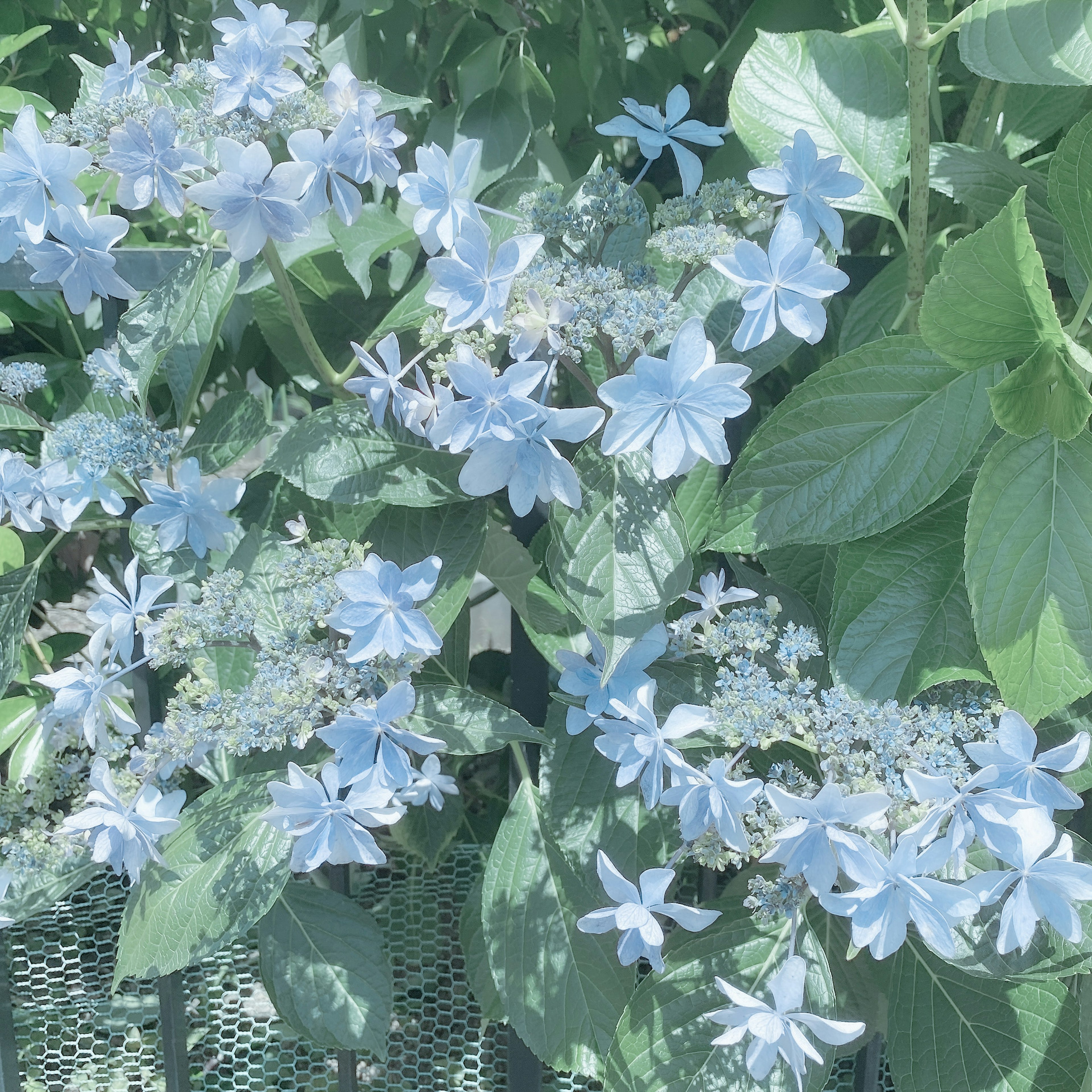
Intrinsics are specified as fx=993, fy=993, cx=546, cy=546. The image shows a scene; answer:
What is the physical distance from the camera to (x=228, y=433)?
1.07 metres

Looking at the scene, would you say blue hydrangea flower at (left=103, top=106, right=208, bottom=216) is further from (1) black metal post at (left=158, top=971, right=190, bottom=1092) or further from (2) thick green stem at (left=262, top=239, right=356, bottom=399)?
(1) black metal post at (left=158, top=971, right=190, bottom=1092)

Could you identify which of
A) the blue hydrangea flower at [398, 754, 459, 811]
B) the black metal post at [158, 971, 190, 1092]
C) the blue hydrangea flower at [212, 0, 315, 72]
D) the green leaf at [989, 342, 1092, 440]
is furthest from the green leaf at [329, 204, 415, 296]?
the black metal post at [158, 971, 190, 1092]

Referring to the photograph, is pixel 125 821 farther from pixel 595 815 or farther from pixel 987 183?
pixel 987 183

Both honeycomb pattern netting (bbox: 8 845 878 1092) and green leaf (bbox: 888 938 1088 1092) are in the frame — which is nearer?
green leaf (bbox: 888 938 1088 1092)

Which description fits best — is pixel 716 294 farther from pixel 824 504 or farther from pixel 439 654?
pixel 439 654

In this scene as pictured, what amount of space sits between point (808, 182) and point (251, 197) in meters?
0.46

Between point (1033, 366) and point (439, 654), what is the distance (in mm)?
694

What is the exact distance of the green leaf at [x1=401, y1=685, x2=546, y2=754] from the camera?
0.92 m

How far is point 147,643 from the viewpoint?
90 cm

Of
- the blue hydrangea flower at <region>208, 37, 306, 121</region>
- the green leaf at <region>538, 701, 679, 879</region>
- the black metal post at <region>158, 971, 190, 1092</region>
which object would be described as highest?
the blue hydrangea flower at <region>208, 37, 306, 121</region>

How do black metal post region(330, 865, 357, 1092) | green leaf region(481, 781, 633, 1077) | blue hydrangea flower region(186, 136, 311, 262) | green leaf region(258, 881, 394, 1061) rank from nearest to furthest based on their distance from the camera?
blue hydrangea flower region(186, 136, 311, 262) < green leaf region(481, 781, 633, 1077) < green leaf region(258, 881, 394, 1061) < black metal post region(330, 865, 357, 1092)

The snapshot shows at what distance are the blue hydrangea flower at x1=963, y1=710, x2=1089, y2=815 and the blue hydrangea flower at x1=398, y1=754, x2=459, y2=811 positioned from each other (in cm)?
48

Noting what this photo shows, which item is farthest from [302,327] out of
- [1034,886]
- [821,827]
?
[1034,886]

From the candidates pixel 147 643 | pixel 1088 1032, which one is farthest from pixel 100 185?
pixel 1088 1032
